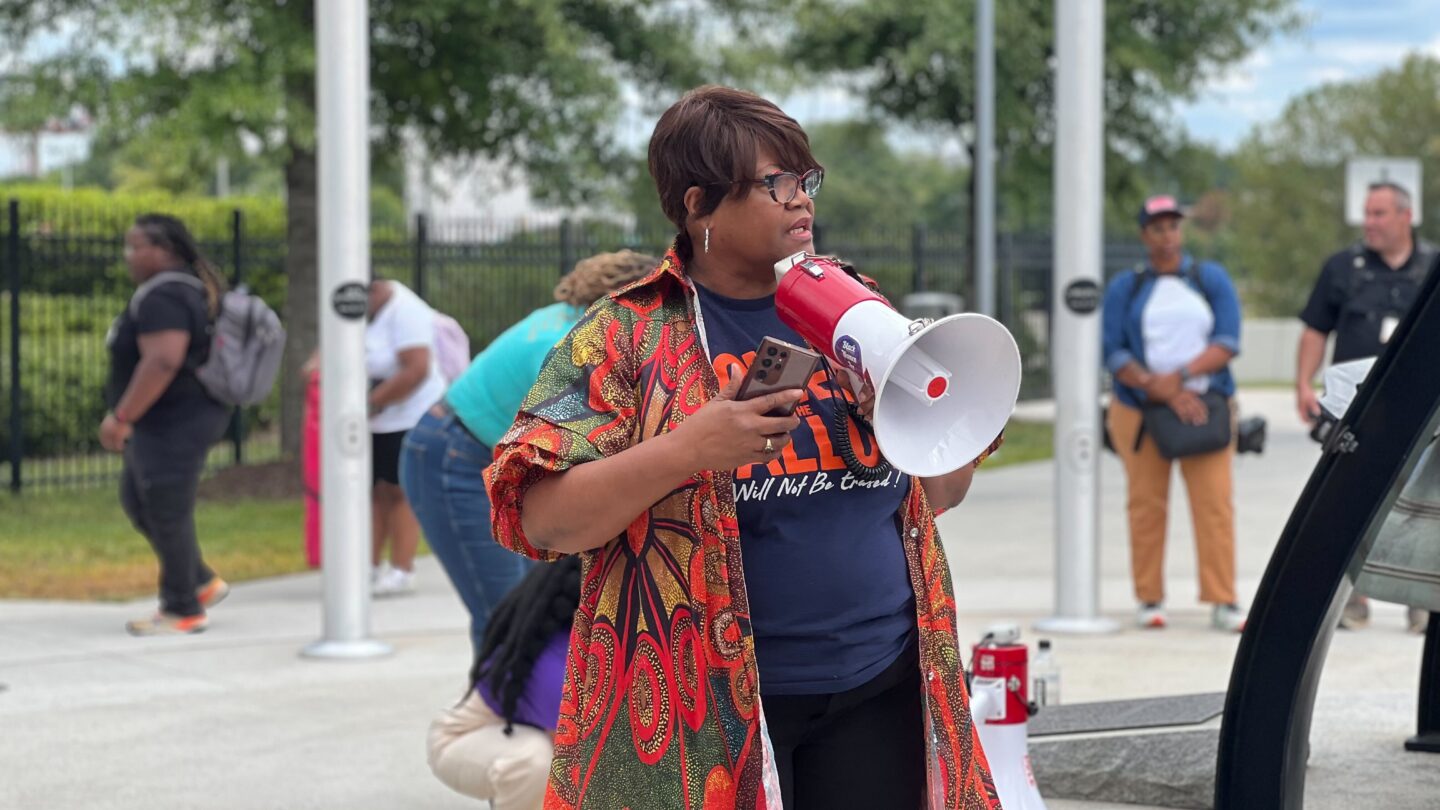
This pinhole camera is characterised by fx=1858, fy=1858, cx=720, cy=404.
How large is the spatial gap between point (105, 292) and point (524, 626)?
594 inches

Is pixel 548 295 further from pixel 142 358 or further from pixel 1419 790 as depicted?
pixel 1419 790

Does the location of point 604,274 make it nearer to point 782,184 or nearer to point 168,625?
point 782,184

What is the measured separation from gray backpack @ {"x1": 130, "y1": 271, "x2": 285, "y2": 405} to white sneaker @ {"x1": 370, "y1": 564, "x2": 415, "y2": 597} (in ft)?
4.84

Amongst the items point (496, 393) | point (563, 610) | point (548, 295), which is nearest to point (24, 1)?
point (548, 295)

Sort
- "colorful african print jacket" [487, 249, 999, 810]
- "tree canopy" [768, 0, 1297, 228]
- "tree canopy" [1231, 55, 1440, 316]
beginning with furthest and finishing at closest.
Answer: "tree canopy" [1231, 55, 1440, 316] < "tree canopy" [768, 0, 1297, 228] < "colorful african print jacket" [487, 249, 999, 810]

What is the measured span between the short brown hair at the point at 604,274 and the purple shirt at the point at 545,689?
915 mm

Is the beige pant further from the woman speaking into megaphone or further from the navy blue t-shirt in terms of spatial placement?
the navy blue t-shirt

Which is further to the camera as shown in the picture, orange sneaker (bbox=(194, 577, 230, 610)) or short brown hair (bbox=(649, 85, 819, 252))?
orange sneaker (bbox=(194, 577, 230, 610))

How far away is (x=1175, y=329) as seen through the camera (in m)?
8.08

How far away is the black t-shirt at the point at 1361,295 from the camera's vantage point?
7887 millimetres

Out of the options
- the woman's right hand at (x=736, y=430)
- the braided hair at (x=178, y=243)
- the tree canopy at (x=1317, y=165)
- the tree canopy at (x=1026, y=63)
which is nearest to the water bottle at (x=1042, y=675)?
the woman's right hand at (x=736, y=430)

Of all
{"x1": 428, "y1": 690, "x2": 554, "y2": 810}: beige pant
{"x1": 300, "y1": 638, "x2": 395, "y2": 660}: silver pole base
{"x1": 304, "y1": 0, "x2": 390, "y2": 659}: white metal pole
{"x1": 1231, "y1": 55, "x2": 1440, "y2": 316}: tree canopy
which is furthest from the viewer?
{"x1": 1231, "y1": 55, "x2": 1440, "y2": 316}: tree canopy

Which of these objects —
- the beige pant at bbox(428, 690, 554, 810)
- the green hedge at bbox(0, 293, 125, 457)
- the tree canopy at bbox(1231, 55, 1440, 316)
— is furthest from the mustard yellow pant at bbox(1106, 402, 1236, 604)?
the tree canopy at bbox(1231, 55, 1440, 316)

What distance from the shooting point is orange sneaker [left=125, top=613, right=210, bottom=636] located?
27.7ft
